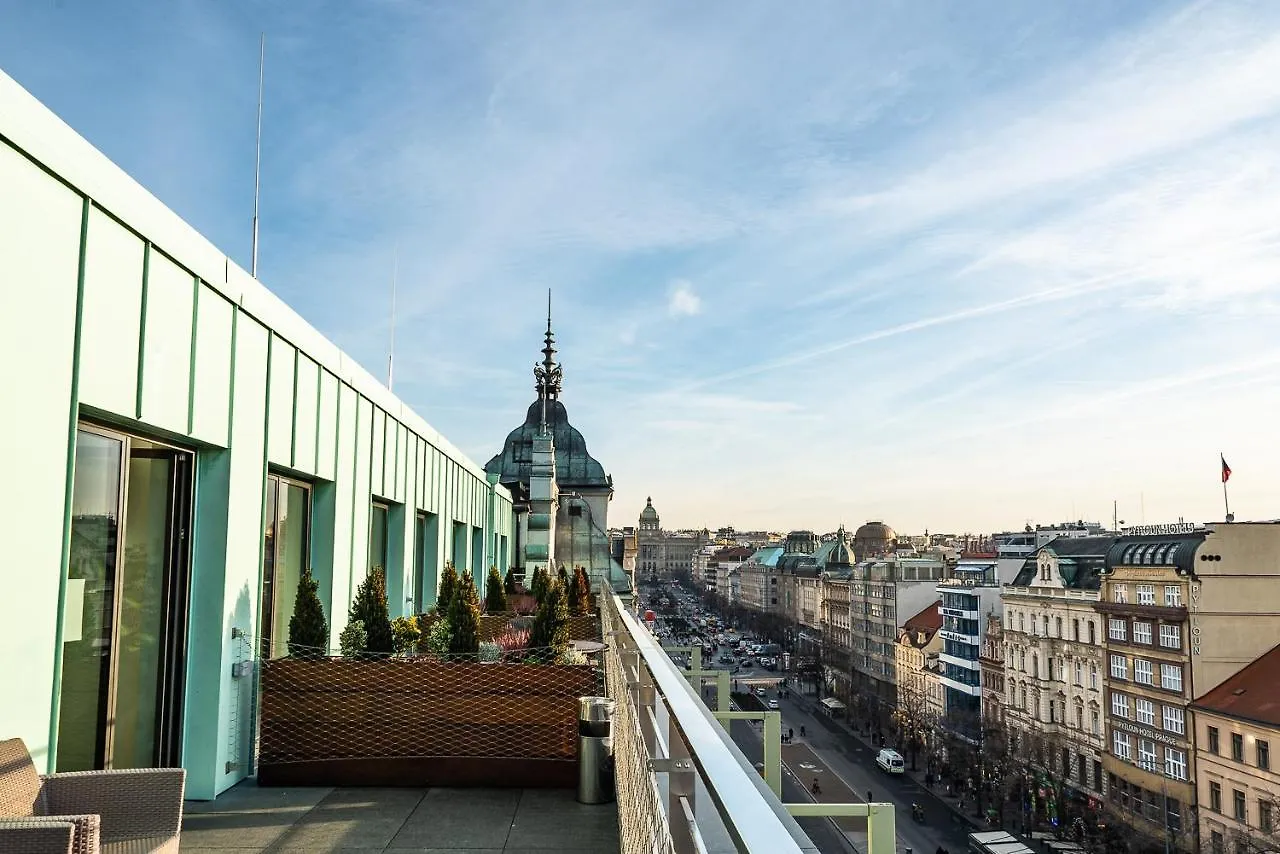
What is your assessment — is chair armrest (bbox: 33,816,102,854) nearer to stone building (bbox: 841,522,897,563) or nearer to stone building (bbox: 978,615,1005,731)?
stone building (bbox: 978,615,1005,731)

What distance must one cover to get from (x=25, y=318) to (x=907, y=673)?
84386 millimetres

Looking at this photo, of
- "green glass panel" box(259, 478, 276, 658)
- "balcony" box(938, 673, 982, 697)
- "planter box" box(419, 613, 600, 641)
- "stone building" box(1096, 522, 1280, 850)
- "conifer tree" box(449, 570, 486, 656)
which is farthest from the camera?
"balcony" box(938, 673, 982, 697)

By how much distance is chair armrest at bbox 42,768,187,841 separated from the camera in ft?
14.9

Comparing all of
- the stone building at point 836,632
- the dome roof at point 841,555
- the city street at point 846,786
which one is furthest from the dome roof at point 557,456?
the dome roof at point 841,555

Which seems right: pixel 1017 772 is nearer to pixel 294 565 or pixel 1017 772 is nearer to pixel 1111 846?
Answer: pixel 1111 846

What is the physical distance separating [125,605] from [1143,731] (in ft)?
172

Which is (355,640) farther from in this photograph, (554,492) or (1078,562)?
(1078,562)

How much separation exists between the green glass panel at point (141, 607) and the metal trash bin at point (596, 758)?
10.8 feet

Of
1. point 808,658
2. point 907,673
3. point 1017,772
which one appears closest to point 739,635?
point 808,658

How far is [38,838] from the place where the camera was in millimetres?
3479

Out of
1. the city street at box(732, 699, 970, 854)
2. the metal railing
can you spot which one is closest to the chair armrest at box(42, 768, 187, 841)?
the metal railing

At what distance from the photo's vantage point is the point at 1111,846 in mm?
46875

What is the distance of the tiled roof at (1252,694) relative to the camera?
137 feet

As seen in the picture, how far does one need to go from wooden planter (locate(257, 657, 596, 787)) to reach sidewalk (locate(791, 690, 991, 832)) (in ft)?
171
